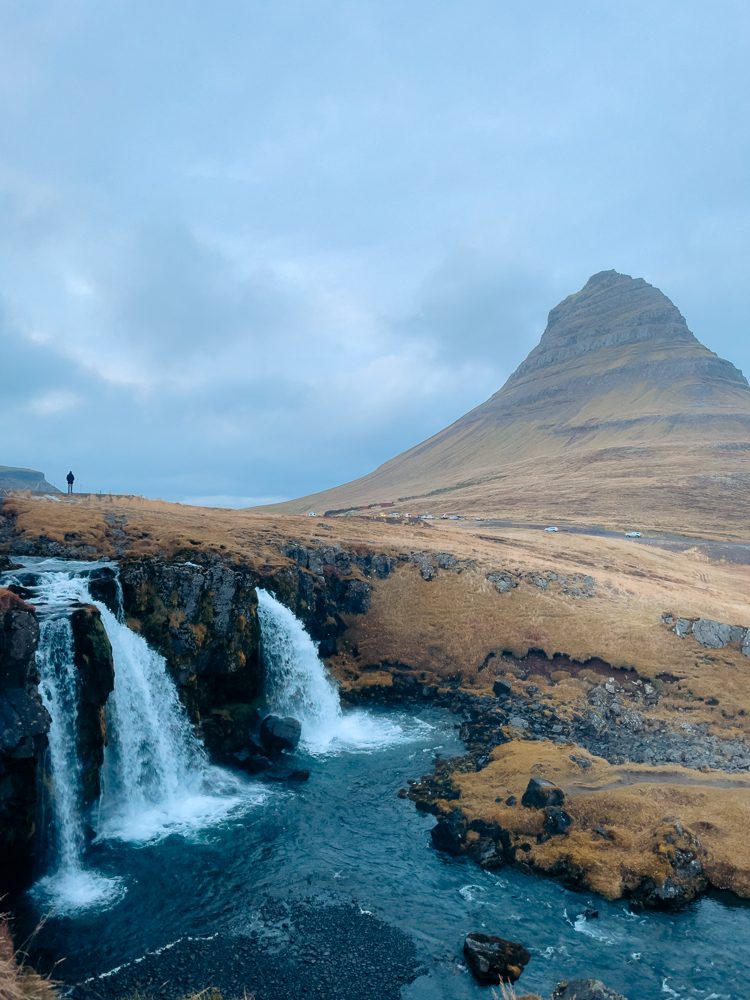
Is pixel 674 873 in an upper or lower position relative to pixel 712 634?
lower

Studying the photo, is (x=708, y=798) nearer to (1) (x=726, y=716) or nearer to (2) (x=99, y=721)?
(1) (x=726, y=716)

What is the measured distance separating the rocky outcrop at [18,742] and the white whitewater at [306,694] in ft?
66.7

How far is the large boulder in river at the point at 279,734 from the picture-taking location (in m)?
41.6

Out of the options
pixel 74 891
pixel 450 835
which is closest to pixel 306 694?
pixel 450 835

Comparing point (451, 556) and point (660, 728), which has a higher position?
point (451, 556)

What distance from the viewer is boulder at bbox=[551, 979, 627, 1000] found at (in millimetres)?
18641

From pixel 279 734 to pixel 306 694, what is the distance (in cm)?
739

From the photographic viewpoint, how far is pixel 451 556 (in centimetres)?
6862

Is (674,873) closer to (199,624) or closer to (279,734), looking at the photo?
(279,734)

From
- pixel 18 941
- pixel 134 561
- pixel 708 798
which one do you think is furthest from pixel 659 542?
pixel 18 941

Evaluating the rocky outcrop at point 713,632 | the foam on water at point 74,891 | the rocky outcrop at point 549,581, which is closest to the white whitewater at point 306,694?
the foam on water at point 74,891

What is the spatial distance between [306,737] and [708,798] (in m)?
26.0

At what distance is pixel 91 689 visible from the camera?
31.9m

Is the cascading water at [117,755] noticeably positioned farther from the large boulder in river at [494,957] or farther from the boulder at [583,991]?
the boulder at [583,991]
